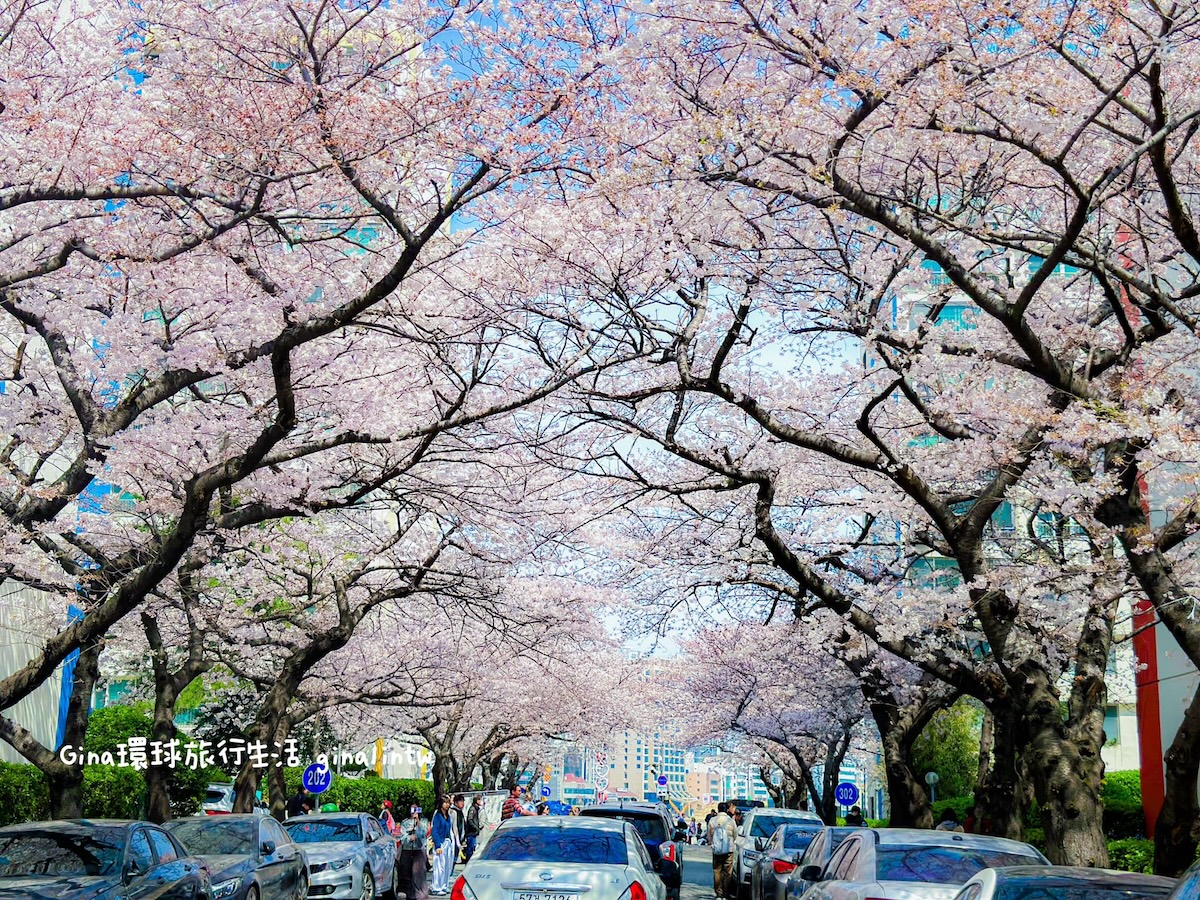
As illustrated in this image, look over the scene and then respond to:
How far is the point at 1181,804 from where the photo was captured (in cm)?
1188

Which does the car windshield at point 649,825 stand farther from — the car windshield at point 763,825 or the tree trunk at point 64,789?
the tree trunk at point 64,789

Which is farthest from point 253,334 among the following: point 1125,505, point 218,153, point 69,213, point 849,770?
point 849,770

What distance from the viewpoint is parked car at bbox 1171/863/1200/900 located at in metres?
4.94

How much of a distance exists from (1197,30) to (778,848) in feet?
40.3

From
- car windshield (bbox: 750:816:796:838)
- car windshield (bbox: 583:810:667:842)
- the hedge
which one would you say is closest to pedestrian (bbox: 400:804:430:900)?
car windshield (bbox: 583:810:667:842)

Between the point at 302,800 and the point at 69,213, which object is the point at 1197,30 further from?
the point at 302,800

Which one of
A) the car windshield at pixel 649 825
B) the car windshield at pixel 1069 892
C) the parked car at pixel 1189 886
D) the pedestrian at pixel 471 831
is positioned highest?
the parked car at pixel 1189 886

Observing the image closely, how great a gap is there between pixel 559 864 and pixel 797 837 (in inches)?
375

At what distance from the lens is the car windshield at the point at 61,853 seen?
10.2 meters

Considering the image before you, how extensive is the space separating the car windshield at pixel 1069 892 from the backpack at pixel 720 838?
19.1 m

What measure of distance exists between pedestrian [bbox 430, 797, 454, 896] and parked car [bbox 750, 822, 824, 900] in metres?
5.76

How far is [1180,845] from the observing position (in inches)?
469

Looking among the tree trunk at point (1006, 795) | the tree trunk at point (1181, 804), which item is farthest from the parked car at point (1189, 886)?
the tree trunk at point (1006, 795)

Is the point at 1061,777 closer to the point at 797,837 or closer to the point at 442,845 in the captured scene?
the point at 797,837
